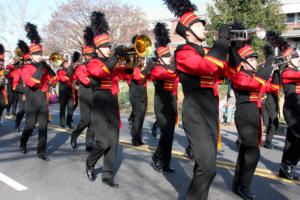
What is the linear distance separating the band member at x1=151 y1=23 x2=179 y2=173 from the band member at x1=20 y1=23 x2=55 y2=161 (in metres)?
2.12

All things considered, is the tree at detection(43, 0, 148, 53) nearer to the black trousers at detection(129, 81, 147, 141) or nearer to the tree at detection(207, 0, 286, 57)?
the tree at detection(207, 0, 286, 57)

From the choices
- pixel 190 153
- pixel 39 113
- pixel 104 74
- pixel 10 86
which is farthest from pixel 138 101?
pixel 10 86

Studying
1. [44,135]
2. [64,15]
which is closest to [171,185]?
[44,135]

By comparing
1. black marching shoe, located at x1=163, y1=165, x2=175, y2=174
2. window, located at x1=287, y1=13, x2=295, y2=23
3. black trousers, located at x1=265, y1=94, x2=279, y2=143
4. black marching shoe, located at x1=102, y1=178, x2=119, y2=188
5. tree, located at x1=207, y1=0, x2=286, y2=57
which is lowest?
black marching shoe, located at x1=102, y1=178, x2=119, y2=188

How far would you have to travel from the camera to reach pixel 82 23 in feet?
107

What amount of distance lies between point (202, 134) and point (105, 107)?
2.22 metres

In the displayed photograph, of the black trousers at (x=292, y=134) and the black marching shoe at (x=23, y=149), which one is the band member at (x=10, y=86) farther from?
the black trousers at (x=292, y=134)

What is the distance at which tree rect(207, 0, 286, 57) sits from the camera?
20797mm

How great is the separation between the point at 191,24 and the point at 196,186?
178 centimetres

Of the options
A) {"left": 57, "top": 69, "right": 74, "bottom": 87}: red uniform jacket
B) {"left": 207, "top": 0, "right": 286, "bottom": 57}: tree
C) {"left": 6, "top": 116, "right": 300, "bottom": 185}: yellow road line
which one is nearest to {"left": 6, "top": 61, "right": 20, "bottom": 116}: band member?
{"left": 57, "top": 69, "right": 74, "bottom": 87}: red uniform jacket

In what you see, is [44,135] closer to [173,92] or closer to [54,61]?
[173,92]

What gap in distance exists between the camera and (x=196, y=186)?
4125 millimetres

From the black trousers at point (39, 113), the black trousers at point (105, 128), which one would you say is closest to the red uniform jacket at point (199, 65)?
the black trousers at point (105, 128)

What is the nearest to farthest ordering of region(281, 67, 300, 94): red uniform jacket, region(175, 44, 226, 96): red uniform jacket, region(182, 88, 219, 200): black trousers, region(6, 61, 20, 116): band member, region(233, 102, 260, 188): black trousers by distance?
1. region(175, 44, 226, 96): red uniform jacket
2. region(182, 88, 219, 200): black trousers
3. region(233, 102, 260, 188): black trousers
4. region(281, 67, 300, 94): red uniform jacket
5. region(6, 61, 20, 116): band member
